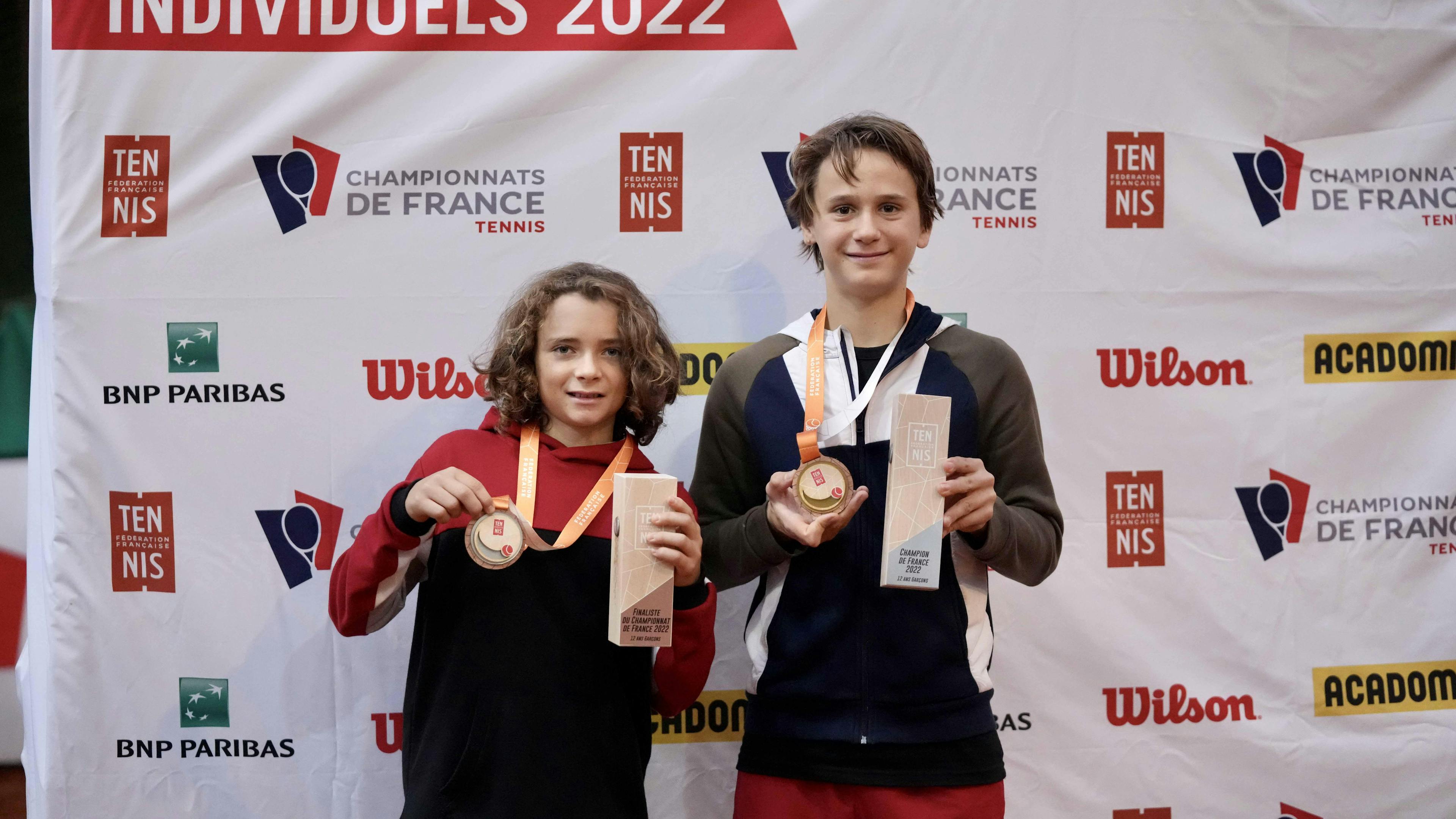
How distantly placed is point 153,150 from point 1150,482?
2.66 metres

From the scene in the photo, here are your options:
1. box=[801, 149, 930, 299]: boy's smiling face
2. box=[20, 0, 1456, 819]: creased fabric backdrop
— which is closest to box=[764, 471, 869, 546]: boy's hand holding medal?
box=[801, 149, 930, 299]: boy's smiling face

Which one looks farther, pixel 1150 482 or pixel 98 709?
pixel 1150 482

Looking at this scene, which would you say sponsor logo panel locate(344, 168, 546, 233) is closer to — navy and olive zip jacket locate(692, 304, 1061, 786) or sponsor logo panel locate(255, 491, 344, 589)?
sponsor logo panel locate(255, 491, 344, 589)

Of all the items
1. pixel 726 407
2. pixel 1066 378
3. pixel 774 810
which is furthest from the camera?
Answer: pixel 1066 378

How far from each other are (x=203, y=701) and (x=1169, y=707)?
2.47 metres

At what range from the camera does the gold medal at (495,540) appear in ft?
5.48

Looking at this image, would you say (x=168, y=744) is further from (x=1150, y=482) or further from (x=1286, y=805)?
(x=1286, y=805)

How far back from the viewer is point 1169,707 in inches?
107

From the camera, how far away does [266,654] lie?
8.35ft

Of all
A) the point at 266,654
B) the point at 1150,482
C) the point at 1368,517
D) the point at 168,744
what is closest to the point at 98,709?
the point at 168,744

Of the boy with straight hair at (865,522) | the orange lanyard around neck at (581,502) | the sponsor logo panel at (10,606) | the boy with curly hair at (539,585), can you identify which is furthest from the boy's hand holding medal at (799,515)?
the sponsor logo panel at (10,606)

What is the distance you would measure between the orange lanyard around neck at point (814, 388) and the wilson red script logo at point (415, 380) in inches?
38.2

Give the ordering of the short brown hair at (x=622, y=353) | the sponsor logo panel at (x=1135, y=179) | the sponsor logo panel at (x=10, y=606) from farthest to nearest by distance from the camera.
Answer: the sponsor logo panel at (x=10, y=606) → the sponsor logo panel at (x=1135, y=179) → the short brown hair at (x=622, y=353)

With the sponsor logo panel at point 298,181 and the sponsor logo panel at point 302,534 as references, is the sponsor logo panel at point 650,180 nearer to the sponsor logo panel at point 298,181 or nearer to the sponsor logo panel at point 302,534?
the sponsor logo panel at point 298,181
